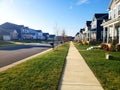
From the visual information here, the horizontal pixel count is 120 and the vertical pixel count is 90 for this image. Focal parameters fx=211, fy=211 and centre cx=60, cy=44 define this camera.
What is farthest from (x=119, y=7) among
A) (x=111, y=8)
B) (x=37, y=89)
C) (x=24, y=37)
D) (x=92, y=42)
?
(x=24, y=37)

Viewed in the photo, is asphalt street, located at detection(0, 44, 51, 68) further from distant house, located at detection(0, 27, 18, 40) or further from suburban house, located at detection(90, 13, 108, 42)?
distant house, located at detection(0, 27, 18, 40)

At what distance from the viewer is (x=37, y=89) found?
24.8 ft

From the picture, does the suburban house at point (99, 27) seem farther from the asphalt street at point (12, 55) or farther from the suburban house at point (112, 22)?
the asphalt street at point (12, 55)

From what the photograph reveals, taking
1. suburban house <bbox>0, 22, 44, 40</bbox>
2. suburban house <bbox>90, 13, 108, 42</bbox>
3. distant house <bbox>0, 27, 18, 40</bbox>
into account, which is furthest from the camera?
suburban house <bbox>0, 22, 44, 40</bbox>

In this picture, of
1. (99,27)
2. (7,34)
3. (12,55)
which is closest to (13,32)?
(7,34)

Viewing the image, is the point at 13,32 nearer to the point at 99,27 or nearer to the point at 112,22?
the point at 99,27

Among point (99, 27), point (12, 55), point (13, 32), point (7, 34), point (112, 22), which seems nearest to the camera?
point (12, 55)

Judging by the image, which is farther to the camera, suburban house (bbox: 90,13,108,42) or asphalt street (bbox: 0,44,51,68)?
suburban house (bbox: 90,13,108,42)

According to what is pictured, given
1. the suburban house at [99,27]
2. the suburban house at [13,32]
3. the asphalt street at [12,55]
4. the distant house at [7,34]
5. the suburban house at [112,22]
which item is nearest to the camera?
the asphalt street at [12,55]

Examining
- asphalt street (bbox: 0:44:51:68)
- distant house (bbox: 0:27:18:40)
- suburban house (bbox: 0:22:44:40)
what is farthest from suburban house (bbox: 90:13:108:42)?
suburban house (bbox: 0:22:44:40)

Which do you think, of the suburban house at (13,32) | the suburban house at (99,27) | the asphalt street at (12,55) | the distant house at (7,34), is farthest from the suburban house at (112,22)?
the suburban house at (13,32)

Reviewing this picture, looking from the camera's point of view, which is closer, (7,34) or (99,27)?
(99,27)

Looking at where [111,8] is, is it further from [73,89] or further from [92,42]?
[73,89]

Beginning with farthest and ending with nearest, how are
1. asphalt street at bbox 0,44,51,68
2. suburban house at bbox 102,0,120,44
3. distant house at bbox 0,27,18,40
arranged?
1. distant house at bbox 0,27,18,40
2. suburban house at bbox 102,0,120,44
3. asphalt street at bbox 0,44,51,68
